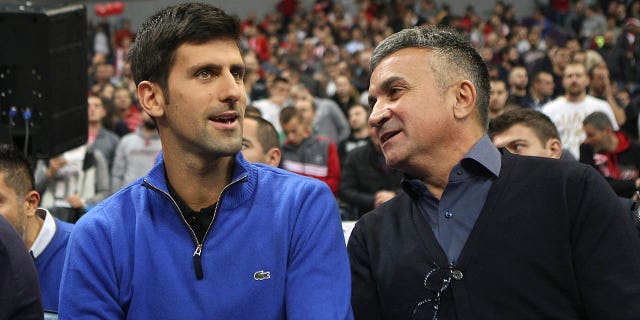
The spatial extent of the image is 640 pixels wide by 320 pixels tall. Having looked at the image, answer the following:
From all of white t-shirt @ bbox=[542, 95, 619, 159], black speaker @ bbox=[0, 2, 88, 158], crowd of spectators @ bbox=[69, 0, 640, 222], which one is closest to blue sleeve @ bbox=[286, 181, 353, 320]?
crowd of spectators @ bbox=[69, 0, 640, 222]

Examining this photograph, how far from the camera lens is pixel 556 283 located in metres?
2.96

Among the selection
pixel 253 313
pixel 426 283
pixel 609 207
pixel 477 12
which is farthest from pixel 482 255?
pixel 477 12

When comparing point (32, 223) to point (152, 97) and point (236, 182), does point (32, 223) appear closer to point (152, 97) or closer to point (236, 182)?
point (152, 97)

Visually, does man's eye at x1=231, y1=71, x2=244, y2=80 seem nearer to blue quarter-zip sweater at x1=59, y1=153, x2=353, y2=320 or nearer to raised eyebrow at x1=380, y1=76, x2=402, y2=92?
blue quarter-zip sweater at x1=59, y1=153, x2=353, y2=320

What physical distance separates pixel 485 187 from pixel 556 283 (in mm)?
379

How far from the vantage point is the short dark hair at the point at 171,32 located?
273 cm

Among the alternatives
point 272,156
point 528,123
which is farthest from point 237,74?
point 272,156

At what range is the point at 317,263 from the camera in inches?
105

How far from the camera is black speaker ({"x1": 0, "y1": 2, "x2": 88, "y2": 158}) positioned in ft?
19.6

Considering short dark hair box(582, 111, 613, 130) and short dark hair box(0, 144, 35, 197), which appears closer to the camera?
short dark hair box(0, 144, 35, 197)

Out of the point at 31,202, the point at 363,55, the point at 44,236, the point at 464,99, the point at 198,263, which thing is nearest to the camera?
the point at 198,263

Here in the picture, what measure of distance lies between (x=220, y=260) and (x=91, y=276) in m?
0.34

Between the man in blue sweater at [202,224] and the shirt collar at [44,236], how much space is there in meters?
1.79

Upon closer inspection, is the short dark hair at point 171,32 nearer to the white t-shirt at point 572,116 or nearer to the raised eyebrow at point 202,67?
the raised eyebrow at point 202,67
